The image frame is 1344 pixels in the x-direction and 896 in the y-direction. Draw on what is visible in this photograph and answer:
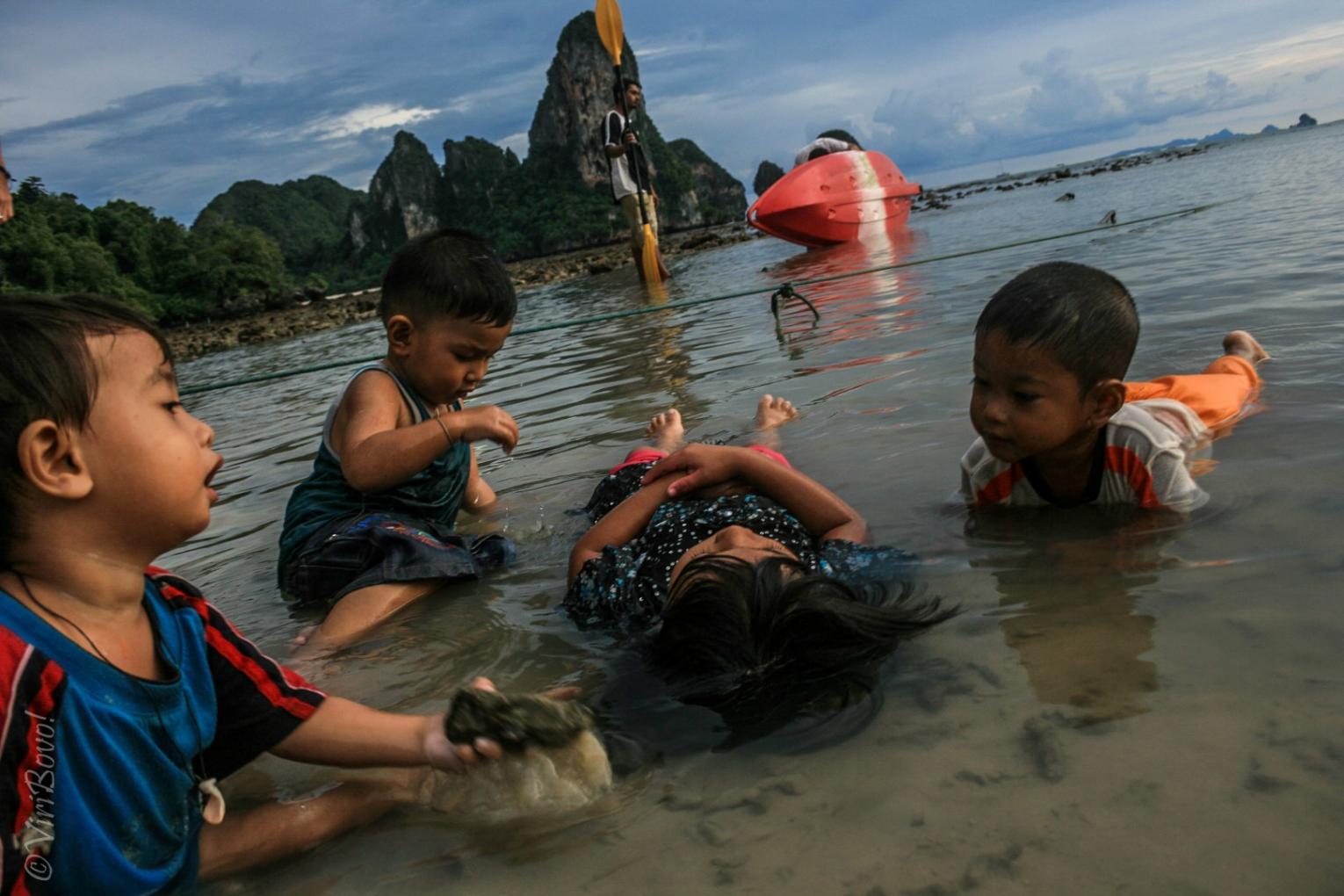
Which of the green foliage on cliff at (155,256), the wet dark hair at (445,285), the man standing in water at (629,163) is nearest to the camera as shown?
the wet dark hair at (445,285)

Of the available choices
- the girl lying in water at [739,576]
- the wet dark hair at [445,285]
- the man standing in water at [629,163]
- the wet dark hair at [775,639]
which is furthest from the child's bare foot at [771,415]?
the man standing in water at [629,163]

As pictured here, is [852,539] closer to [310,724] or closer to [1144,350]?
[310,724]

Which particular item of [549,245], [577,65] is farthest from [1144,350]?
[577,65]

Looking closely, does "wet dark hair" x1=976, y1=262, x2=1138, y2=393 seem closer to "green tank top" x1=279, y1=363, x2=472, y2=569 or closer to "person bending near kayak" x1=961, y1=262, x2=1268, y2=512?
"person bending near kayak" x1=961, y1=262, x2=1268, y2=512

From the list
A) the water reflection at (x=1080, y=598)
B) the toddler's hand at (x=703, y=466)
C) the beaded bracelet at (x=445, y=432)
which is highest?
the beaded bracelet at (x=445, y=432)

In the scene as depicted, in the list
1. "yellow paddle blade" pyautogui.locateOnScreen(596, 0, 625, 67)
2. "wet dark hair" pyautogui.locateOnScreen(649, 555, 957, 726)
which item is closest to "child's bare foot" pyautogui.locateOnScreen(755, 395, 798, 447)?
"wet dark hair" pyautogui.locateOnScreen(649, 555, 957, 726)

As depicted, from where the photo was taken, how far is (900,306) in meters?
6.79

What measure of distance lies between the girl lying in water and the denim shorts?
16.3 inches

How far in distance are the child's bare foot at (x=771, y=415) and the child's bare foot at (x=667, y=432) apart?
33 centimetres

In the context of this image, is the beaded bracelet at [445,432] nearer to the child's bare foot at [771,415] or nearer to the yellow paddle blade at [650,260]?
the child's bare foot at [771,415]

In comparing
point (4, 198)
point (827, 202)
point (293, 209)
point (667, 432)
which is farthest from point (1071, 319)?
point (293, 209)

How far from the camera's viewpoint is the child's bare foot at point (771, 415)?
3.92m

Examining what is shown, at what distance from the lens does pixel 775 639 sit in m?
1.77

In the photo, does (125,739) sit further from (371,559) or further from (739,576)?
(371,559)
